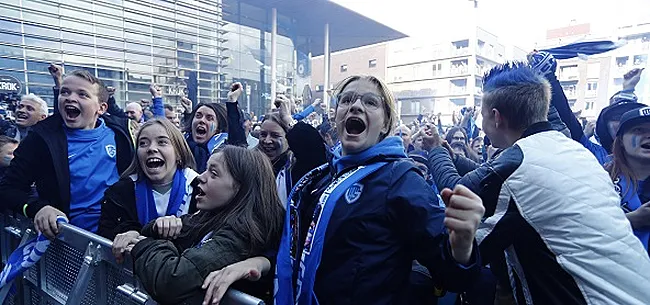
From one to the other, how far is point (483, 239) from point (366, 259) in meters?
0.43

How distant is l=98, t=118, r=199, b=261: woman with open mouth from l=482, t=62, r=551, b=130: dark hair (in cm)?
163

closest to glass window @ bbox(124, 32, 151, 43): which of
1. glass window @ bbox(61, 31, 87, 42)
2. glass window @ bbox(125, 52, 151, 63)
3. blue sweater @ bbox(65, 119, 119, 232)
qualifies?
glass window @ bbox(125, 52, 151, 63)

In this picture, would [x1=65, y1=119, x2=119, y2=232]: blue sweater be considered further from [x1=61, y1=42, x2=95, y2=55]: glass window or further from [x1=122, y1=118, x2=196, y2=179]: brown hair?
[x1=61, y1=42, x2=95, y2=55]: glass window

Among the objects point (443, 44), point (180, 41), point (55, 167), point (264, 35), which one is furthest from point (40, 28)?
point (443, 44)

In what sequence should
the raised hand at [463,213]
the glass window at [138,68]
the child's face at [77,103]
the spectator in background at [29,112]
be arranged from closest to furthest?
the raised hand at [463,213]
the child's face at [77,103]
the spectator in background at [29,112]
the glass window at [138,68]

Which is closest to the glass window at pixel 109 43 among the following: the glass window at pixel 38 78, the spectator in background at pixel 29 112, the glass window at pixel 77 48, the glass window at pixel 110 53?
the glass window at pixel 110 53

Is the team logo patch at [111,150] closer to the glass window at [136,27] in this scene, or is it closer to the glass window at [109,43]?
the glass window at [109,43]

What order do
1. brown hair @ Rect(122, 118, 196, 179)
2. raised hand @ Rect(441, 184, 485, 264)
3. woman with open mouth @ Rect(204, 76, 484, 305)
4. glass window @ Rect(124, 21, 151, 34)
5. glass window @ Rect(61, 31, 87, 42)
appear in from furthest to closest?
glass window @ Rect(124, 21, 151, 34), glass window @ Rect(61, 31, 87, 42), brown hair @ Rect(122, 118, 196, 179), woman with open mouth @ Rect(204, 76, 484, 305), raised hand @ Rect(441, 184, 485, 264)

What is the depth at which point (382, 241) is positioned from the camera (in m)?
1.44

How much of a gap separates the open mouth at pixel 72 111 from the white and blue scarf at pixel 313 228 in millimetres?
1649

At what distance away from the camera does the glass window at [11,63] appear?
53.0 feet

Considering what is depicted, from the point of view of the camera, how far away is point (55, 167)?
2291mm

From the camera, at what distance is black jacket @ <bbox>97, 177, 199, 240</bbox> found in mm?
1995

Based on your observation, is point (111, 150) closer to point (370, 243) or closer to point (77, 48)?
point (370, 243)
